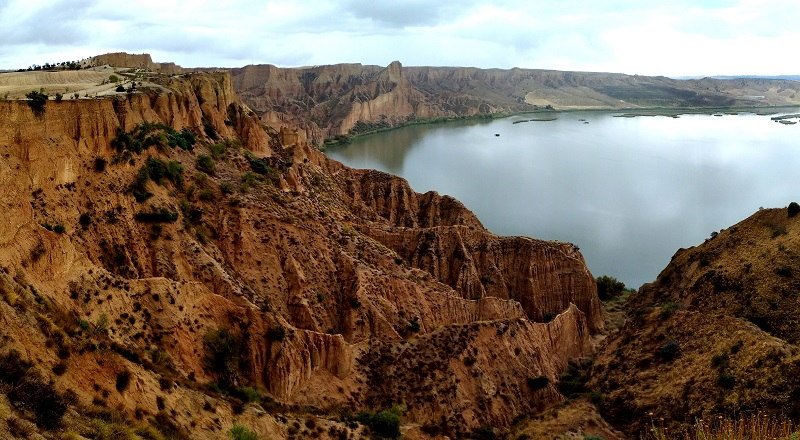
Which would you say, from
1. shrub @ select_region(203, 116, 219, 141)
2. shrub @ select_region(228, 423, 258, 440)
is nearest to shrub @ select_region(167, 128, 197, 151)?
shrub @ select_region(203, 116, 219, 141)

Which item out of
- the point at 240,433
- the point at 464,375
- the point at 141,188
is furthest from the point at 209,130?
the point at 240,433

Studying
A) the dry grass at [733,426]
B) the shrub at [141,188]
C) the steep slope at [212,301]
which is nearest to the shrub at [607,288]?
the steep slope at [212,301]

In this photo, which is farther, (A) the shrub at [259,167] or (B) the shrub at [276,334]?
(A) the shrub at [259,167]

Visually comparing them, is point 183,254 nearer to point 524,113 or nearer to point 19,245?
point 19,245

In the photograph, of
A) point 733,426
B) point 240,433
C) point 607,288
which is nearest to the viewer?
point 240,433

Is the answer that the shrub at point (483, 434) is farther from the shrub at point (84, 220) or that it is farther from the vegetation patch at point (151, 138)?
the vegetation patch at point (151, 138)

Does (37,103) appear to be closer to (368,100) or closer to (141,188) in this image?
(141,188)

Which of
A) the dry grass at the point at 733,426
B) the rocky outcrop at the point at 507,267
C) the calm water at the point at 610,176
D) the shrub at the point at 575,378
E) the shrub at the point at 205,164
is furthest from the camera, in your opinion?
the calm water at the point at 610,176
